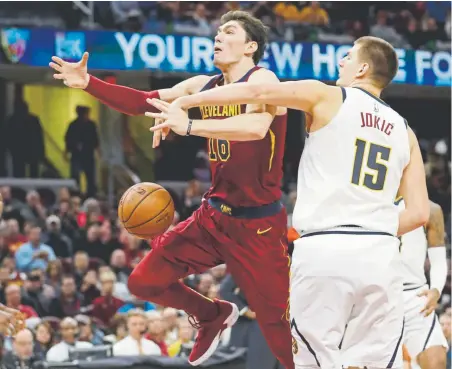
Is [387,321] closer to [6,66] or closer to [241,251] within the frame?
[241,251]

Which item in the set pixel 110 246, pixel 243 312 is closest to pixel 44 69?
pixel 110 246

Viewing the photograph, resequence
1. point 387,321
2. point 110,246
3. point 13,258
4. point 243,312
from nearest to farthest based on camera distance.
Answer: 1. point 387,321
2. point 243,312
3. point 13,258
4. point 110,246

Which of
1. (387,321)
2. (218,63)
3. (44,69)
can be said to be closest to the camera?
(387,321)

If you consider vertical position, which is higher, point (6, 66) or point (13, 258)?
point (6, 66)

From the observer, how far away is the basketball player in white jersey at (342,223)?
4.92 m

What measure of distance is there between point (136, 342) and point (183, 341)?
603 mm

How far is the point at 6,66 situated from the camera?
17109 mm

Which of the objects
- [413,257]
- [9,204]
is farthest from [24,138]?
[413,257]

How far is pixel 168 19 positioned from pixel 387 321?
484 inches

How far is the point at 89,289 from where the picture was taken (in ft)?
41.3

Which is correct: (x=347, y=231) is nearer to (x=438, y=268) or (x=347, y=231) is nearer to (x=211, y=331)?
(x=211, y=331)

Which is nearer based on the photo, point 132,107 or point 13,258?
point 132,107

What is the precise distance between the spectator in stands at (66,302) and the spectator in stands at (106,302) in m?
0.21

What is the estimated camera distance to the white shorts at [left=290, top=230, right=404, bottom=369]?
4.91 meters
